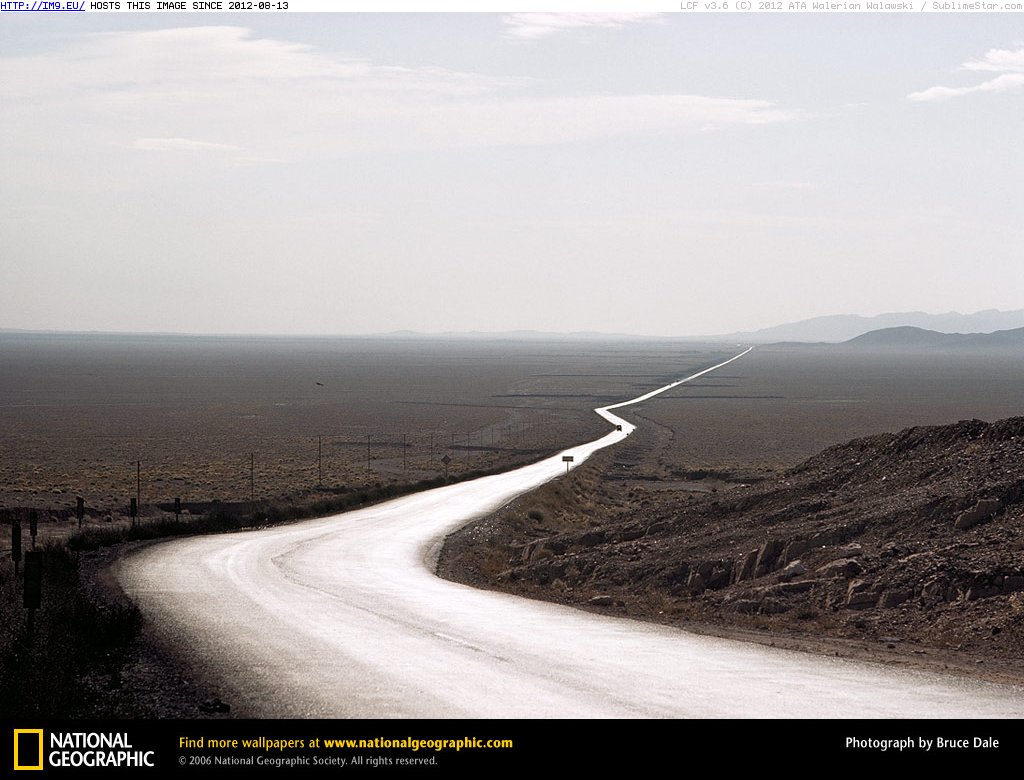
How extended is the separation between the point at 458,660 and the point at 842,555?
11.0 m

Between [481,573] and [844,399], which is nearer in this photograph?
[481,573]

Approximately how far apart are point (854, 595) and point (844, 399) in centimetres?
13208

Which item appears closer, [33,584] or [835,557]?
[33,584]

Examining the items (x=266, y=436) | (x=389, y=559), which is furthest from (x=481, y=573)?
(x=266, y=436)

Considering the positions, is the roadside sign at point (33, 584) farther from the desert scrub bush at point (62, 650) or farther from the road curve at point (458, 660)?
the road curve at point (458, 660)
